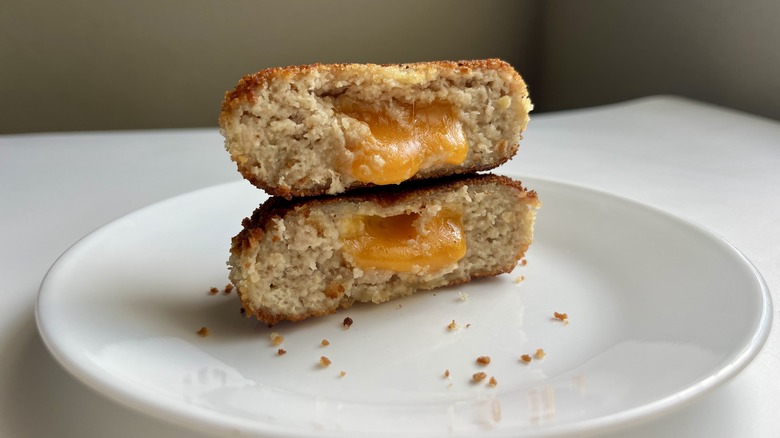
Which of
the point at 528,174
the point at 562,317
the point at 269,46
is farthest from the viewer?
the point at 269,46

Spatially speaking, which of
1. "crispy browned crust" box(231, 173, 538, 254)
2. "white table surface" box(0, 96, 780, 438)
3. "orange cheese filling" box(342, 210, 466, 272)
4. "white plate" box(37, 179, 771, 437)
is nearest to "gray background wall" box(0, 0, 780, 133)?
"white table surface" box(0, 96, 780, 438)

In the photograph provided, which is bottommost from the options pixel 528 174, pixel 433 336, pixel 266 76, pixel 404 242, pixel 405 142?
pixel 528 174

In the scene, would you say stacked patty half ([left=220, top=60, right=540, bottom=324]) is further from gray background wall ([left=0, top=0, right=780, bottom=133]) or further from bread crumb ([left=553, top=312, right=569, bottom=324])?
gray background wall ([left=0, top=0, right=780, bottom=133])

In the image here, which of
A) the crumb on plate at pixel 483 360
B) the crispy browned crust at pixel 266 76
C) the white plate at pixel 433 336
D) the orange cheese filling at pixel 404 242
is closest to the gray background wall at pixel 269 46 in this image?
the white plate at pixel 433 336

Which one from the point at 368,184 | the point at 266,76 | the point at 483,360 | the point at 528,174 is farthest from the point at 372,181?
the point at 528,174

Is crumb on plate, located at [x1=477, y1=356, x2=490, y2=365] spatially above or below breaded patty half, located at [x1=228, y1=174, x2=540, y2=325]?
below

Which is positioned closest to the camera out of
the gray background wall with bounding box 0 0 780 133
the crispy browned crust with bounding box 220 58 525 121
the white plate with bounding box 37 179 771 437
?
the white plate with bounding box 37 179 771 437

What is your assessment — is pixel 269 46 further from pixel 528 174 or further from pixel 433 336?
pixel 433 336
